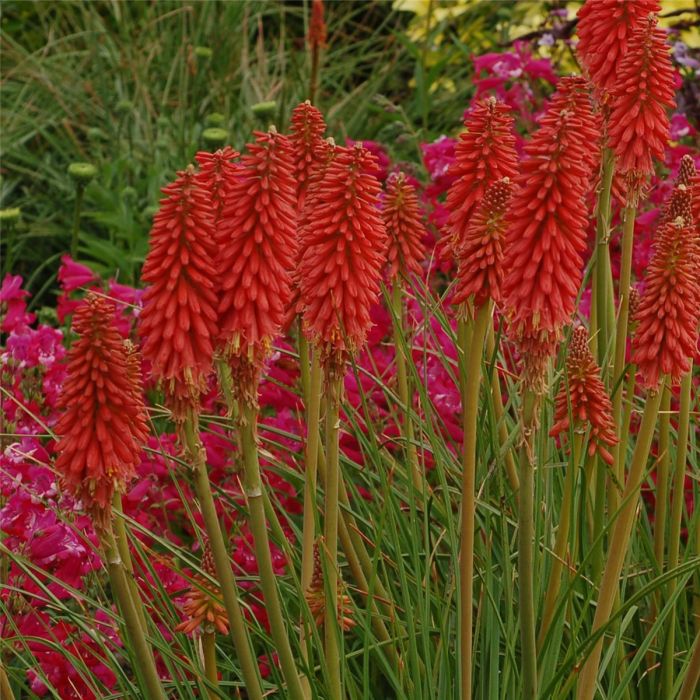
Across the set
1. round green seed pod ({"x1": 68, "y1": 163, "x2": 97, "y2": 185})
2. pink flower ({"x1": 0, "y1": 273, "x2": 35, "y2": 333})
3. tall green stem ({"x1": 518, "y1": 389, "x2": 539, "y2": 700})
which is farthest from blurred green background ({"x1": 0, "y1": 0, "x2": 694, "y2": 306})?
tall green stem ({"x1": 518, "y1": 389, "x2": 539, "y2": 700})

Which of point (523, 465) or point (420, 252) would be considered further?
point (420, 252)

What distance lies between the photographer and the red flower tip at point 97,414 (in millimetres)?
2053

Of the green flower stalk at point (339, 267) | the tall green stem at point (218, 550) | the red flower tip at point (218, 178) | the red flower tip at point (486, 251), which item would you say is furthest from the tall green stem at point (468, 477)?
the red flower tip at point (218, 178)

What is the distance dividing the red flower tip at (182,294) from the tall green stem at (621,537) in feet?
2.95

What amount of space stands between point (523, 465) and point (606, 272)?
37.6 inches

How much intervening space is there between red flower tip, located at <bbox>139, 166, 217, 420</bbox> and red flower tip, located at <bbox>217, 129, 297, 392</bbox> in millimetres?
30

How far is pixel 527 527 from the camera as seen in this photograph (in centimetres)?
231

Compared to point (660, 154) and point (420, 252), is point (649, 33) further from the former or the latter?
point (420, 252)

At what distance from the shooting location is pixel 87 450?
6.88 feet

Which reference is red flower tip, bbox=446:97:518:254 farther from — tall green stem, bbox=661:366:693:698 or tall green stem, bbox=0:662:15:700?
tall green stem, bbox=0:662:15:700

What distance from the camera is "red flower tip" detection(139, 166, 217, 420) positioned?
204cm

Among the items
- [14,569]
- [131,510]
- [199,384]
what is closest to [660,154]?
[199,384]

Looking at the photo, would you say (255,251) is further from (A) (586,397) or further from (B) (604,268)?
(B) (604,268)

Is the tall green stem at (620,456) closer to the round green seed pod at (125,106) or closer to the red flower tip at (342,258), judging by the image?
the red flower tip at (342,258)
